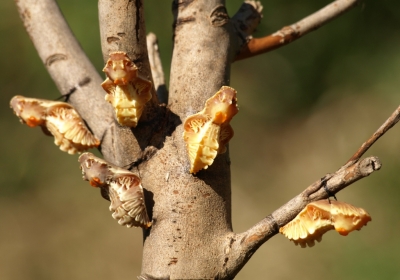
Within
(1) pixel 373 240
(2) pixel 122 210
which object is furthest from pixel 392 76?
(2) pixel 122 210

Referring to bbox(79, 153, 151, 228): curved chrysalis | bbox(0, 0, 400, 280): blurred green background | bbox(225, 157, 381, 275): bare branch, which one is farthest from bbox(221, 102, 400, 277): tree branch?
bbox(0, 0, 400, 280): blurred green background

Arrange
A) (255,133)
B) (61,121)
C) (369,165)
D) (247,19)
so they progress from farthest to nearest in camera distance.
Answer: (255,133)
(247,19)
(61,121)
(369,165)

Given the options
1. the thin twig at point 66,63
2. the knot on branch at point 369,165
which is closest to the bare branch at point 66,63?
the thin twig at point 66,63

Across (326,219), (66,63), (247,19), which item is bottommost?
(326,219)

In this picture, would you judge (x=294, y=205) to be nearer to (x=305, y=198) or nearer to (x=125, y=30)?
(x=305, y=198)

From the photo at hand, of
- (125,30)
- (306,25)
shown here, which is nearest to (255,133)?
(306,25)

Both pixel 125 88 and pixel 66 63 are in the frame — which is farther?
pixel 66 63
